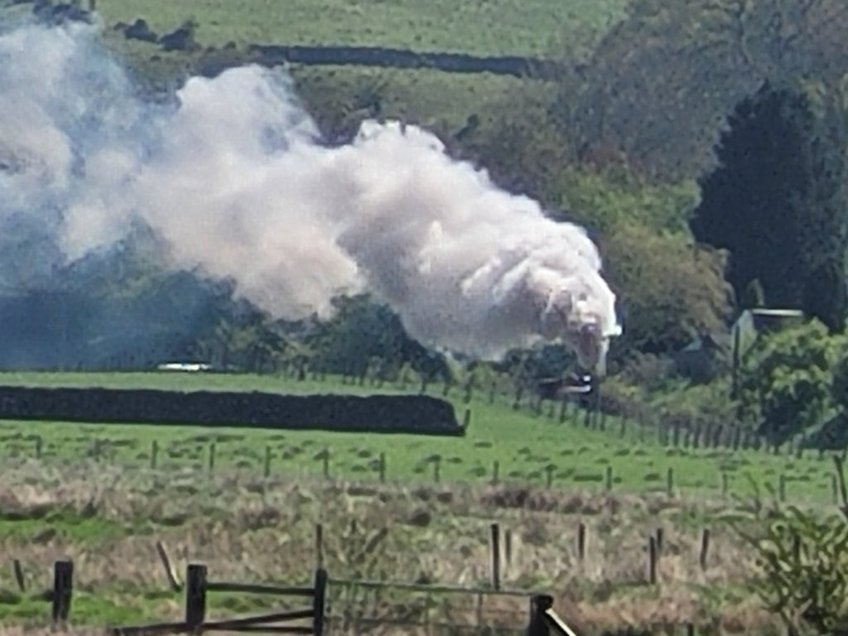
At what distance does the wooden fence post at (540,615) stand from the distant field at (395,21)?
5483 centimetres

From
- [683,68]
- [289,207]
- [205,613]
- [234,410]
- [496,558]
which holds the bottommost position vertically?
[205,613]

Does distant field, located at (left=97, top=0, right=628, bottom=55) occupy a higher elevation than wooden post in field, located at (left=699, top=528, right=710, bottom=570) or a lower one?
higher

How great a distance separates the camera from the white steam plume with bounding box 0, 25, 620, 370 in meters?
46.5

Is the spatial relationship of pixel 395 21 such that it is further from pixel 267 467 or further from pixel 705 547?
pixel 705 547

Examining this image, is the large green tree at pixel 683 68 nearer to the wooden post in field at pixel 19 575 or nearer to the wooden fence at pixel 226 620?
the wooden post in field at pixel 19 575

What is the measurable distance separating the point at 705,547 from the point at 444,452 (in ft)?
39.8

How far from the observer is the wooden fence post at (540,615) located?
18.7 meters

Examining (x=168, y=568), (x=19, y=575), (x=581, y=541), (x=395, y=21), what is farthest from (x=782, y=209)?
(x=19, y=575)

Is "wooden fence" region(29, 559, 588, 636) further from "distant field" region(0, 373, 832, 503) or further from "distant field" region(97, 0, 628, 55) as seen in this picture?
"distant field" region(97, 0, 628, 55)

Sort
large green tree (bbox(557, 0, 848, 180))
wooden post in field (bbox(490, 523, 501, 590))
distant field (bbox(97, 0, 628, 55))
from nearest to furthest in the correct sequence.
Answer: wooden post in field (bbox(490, 523, 501, 590))
large green tree (bbox(557, 0, 848, 180))
distant field (bbox(97, 0, 628, 55))

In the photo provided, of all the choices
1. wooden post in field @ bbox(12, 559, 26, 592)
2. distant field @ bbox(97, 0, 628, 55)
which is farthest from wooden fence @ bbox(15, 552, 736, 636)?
distant field @ bbox(97, 0, 628, 55)

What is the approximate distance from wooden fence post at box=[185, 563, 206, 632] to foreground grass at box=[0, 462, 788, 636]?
3.63ft

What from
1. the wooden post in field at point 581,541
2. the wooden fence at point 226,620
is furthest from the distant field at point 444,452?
the wooden fence at point 226,620

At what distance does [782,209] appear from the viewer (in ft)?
188
